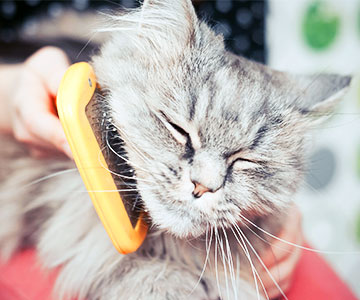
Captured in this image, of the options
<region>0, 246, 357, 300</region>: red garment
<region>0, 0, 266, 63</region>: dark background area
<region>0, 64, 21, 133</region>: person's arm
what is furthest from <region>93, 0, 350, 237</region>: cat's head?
<region>0, 0, 266, 63</region>: dark background area

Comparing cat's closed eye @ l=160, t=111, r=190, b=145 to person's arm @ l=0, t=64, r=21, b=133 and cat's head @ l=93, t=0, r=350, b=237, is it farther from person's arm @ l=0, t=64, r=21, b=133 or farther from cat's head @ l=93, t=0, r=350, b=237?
person's arm @ l=0, t=64, r=21, b=133

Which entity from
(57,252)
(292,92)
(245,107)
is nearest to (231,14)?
(292,92)

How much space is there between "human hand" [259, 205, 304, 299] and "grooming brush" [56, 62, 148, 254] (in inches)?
11.2

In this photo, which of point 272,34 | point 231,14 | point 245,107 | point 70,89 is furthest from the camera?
point 272,34

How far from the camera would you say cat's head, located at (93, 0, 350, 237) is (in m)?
0.62

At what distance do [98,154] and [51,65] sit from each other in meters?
0.47

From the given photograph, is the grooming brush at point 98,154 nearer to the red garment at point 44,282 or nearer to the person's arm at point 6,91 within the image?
the red garment at point 44,282

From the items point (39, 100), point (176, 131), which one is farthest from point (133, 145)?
point (39, 100)

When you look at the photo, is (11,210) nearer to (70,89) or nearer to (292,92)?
(70,89)

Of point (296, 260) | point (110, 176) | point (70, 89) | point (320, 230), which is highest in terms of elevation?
point (70, 89)

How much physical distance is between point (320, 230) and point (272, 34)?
96 centimetres

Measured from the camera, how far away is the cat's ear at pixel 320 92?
75 cm

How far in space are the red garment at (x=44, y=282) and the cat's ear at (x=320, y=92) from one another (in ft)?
1.32

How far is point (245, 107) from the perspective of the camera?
65 cm
